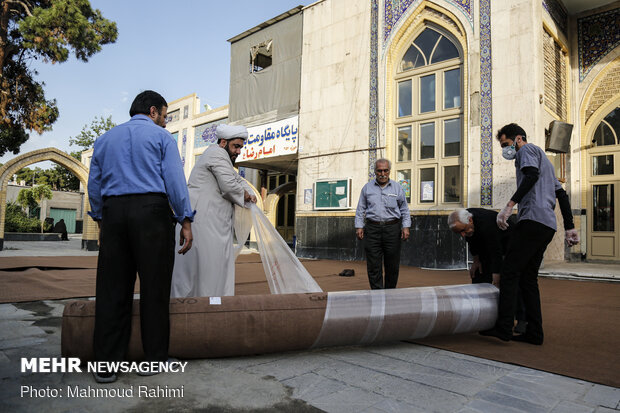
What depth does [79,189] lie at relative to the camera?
123 ft

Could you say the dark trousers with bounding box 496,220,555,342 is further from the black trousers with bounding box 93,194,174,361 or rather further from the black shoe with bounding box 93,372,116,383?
the black shoe with bounding box 93,372,116,383

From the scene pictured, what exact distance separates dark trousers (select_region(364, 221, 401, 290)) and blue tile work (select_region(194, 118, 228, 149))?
512 inches

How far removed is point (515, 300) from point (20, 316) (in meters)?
3.64

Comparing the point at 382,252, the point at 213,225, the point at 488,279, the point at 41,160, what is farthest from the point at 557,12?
the point at 41,160

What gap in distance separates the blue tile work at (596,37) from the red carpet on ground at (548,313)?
588 cm

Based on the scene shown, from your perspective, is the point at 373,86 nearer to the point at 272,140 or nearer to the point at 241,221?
the point at 272,140

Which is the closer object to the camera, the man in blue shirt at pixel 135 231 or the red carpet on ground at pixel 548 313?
the man in blue shirt at pixel 135 231

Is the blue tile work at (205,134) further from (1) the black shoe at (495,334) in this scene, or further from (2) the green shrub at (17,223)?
(1) the black shoe at (495,334)

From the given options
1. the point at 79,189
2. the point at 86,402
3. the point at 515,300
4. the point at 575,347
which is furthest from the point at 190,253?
the point at 79,189

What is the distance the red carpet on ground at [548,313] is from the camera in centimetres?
231

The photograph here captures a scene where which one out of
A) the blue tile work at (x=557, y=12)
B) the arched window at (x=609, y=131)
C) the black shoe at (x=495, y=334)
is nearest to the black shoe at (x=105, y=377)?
the black shoe at (x=495, y=334)

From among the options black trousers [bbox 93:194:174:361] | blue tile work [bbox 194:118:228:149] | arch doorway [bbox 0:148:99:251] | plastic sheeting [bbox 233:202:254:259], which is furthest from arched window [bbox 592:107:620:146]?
arch doorway [bbox 0:148:99:251]

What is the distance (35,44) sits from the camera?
37.6ft

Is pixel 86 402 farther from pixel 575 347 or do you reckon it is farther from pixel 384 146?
pixel 384 146
